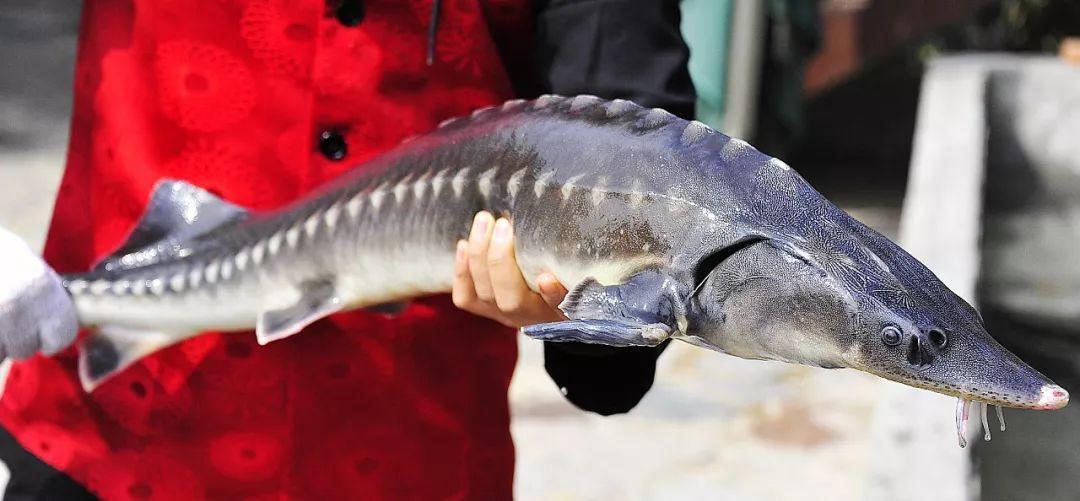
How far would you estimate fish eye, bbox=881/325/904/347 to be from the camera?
1.74ft

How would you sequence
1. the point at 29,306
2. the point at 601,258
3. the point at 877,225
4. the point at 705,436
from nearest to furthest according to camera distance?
the point at 601,258
the point at 29,306
the point at 705,436
the point at 877,225

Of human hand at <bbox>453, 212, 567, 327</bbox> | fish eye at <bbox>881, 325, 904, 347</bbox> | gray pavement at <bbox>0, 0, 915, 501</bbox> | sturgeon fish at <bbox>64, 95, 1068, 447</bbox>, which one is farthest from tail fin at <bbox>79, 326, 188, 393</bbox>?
gray pavement at <bbox>0, 0, 915, 501</bbox>

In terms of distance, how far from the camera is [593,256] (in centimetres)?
68

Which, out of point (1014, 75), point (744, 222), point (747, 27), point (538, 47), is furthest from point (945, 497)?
point (747, 27)

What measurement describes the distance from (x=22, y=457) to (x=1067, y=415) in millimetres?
2716

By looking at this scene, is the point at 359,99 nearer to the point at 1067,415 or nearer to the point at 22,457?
the point at 22,457

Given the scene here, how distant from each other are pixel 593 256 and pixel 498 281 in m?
0.11

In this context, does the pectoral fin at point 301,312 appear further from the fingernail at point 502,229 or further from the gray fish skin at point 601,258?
the fingernail at point 502,229

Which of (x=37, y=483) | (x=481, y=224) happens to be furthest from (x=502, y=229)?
(x=37, y=483)

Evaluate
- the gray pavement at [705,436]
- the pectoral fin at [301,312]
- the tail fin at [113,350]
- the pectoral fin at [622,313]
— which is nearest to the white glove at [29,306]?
the tail fin at [113,350]

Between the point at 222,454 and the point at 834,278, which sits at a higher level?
the point at 834,278

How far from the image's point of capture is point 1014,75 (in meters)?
3.63

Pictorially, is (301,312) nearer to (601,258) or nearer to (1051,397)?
(601,258)

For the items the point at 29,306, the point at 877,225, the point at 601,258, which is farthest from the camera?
the point at 877,225
